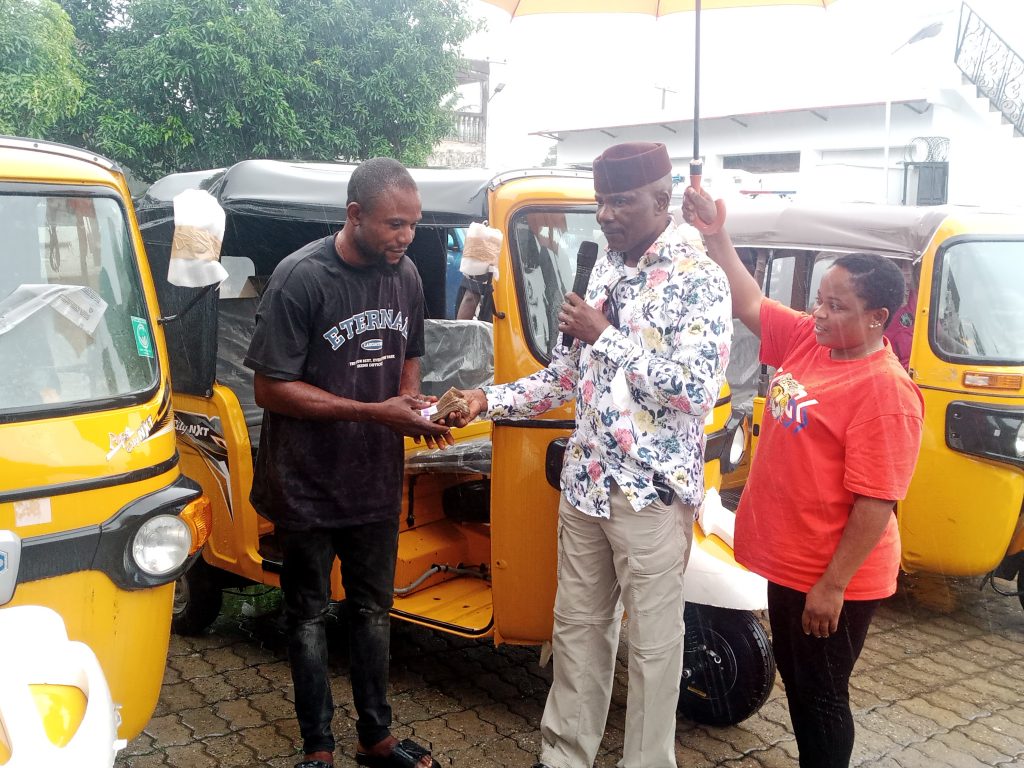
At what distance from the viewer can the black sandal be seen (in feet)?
10.9

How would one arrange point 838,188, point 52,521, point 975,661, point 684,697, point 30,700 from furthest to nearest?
point 838,188 < point 975,661 < point 684,697 < point 52,521 < point 30,700

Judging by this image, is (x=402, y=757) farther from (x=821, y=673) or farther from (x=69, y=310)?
(x=69, y=310)

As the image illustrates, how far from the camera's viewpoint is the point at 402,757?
3.33 metres

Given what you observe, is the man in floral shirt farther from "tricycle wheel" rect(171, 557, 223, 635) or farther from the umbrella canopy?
"tricycle wheel" rect(171, 557, 223, 635)

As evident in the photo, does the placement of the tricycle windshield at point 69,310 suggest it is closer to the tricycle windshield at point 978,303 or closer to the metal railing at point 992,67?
the tricycle windshield at point 978,303

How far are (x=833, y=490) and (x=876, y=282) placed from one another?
588 mm

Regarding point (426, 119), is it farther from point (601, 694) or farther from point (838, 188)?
point (601, 694)

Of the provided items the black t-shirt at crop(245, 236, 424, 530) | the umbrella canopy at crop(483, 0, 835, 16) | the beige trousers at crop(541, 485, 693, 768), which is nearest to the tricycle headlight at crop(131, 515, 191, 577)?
the black t-shirt at crop(245, 236, 424, 530)

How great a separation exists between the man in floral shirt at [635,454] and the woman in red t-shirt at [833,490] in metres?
0.25

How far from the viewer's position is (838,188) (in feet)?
58.2

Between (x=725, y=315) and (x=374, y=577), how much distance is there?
58.9 inches

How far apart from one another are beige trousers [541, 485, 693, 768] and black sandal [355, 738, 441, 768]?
45cm

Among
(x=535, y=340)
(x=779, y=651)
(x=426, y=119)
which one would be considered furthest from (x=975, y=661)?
(x=426, y=119)

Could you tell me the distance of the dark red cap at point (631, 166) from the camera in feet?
9.23
